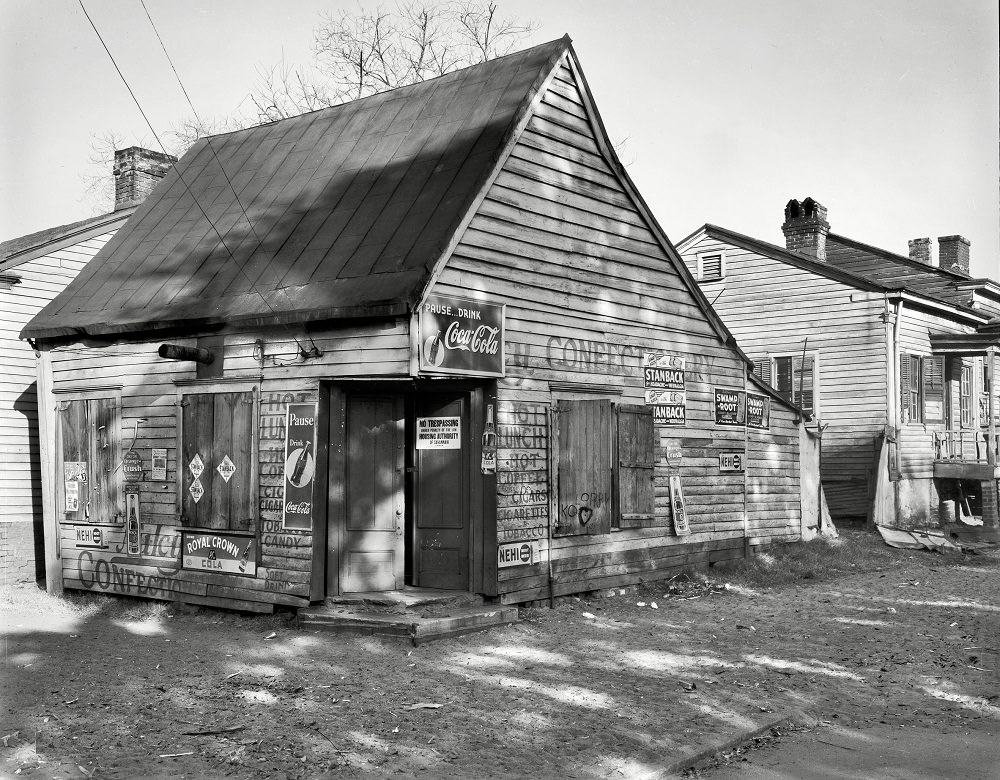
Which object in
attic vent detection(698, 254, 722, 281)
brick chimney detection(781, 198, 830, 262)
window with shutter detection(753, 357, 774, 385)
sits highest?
brick chimney detection(781, 198, 830, 262)

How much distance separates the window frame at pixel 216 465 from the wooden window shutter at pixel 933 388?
1618cm

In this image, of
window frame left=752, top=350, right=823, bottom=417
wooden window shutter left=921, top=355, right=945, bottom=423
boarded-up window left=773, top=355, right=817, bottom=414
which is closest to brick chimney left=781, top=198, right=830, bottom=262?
window frame left=752, top=350, right=823, bottom=417

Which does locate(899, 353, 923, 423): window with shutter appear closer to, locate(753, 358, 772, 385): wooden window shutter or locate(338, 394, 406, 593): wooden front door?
locate(753, 358, 772, 385): wooden window shutter

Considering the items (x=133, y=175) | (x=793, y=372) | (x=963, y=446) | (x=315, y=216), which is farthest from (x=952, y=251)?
(x=315, y=216)

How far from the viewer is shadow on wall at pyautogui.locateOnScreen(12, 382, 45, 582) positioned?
15.0 metres

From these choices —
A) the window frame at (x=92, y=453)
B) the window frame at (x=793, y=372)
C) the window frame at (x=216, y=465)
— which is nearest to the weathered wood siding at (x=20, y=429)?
the window frame at (x=92, y=453)

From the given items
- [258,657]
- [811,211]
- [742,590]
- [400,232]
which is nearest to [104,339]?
[400,232]

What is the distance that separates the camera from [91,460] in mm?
13023

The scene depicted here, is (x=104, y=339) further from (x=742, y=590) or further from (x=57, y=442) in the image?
(x=742, y=590)

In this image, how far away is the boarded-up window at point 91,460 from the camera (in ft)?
41.9

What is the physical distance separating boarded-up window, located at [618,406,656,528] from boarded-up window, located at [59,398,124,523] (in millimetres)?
6257

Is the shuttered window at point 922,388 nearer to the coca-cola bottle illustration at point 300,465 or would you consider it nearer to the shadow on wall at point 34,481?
the coca-cola bottle illustration at point 300,465

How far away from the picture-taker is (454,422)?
11312mm

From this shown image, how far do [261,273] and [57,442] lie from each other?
159 inches
